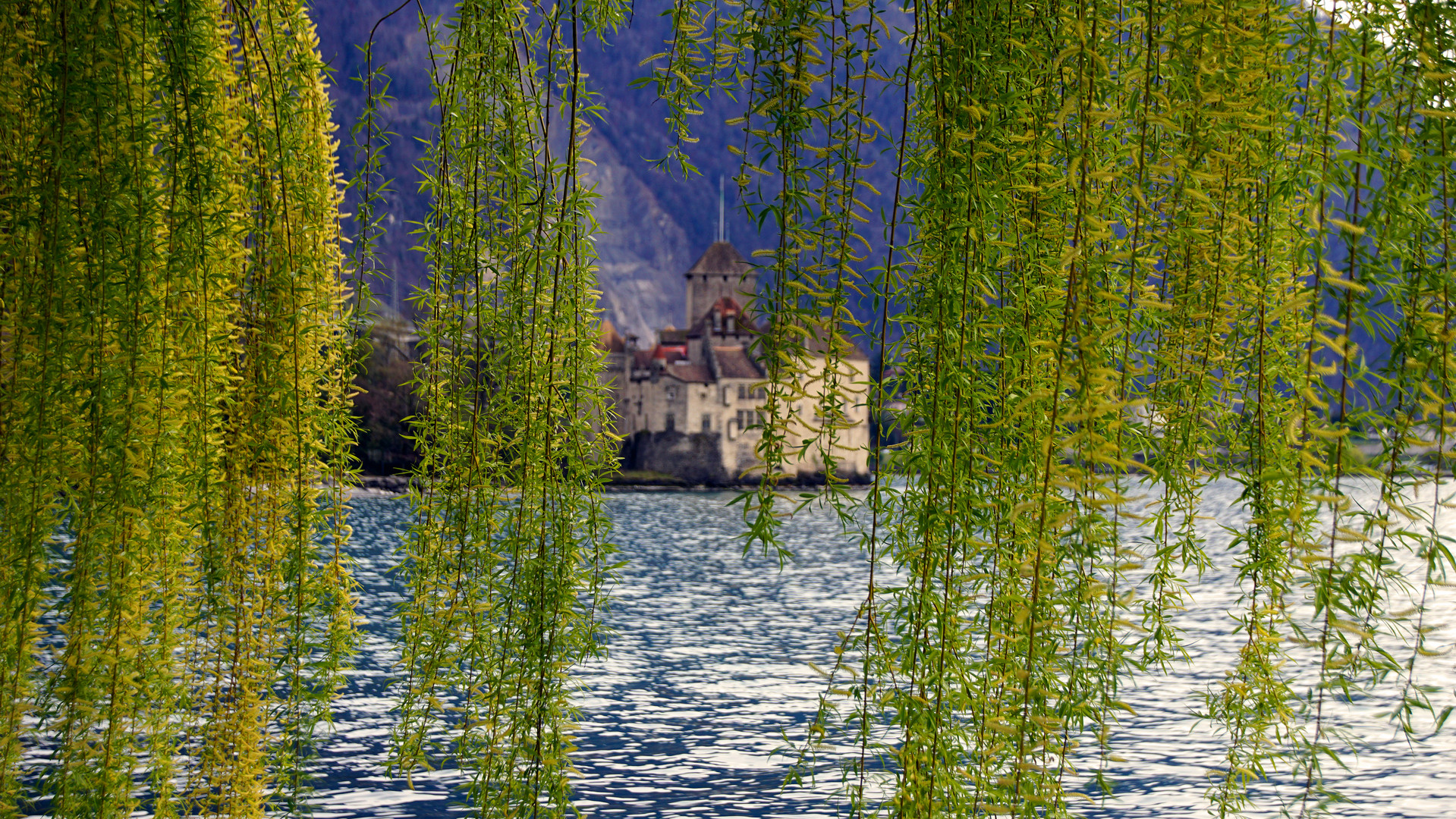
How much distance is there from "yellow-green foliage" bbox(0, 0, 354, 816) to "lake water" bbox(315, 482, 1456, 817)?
2.15 ft

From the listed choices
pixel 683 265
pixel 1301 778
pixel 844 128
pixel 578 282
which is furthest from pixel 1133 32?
pixel 683 265

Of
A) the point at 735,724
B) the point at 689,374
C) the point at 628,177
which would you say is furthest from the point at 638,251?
the point at 735,724

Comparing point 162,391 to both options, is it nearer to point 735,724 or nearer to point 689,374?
point 735,724

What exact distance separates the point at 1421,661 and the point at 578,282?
1957cm

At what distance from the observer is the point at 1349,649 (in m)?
1.10

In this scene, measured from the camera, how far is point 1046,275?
174 cm

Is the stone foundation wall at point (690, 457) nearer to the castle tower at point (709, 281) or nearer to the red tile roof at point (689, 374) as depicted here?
the red tile roof at point (689, 374)

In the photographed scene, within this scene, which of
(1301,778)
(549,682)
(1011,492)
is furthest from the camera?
(1301,778)

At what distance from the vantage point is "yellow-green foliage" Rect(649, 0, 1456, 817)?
1.21 m

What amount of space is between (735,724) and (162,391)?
35.2ft

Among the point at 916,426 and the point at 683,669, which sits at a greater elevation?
the point at 916,426

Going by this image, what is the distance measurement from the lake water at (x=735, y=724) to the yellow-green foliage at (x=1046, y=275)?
5.58 feet

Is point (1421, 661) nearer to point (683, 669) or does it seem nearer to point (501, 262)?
point (683, 669)

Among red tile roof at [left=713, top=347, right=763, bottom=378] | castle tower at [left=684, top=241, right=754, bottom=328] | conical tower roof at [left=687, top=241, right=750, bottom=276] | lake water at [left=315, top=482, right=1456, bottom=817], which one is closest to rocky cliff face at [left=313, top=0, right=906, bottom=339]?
conical tower roof at [left=687, top=241, right=750, bottom=276]
